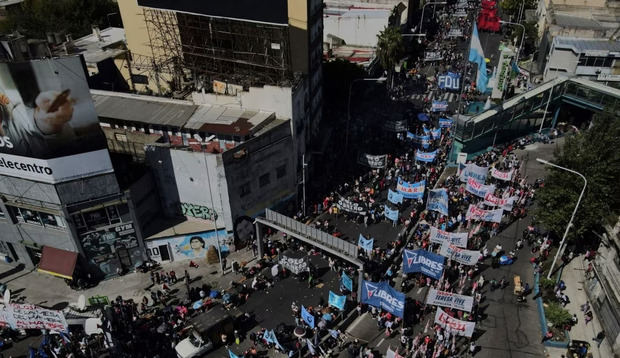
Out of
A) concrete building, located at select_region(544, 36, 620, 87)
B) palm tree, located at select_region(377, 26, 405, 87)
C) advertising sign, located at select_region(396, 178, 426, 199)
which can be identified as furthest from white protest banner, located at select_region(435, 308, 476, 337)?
palm tree, located at select_region(377, 26, 405, 87)

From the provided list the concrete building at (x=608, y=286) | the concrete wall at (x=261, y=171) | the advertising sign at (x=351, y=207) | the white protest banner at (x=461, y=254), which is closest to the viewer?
the concrete building at (x=608, y=286)

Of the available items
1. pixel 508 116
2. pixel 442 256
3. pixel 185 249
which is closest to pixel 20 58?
pixel 185 249

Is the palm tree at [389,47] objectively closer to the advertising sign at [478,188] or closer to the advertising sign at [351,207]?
the advertising sign at [478,188]

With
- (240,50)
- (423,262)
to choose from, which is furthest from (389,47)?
(423,262)

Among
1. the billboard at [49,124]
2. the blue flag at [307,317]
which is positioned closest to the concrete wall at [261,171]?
→ the billboard at [49,124]

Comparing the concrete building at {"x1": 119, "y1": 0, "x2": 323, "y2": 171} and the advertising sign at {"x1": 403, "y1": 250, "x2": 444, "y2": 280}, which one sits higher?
the concrete building at {"x1": 119, "y1": 0, "x2": 323, "y2": 171}

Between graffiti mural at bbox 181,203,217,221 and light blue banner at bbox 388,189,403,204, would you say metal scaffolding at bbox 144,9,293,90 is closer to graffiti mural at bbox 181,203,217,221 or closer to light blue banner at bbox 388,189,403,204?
graffiti mural at bbox 181,203,217,221

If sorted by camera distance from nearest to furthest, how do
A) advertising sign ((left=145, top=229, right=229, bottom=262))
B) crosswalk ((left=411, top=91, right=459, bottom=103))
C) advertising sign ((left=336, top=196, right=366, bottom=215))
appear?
advertising sign ((left=145, top=229, right=229, bottom=262)), advertising sign ((left=336, top=196, right=366, bottom=215)), crosswalk ((left=411, top=91, right=459, bottom=103))
